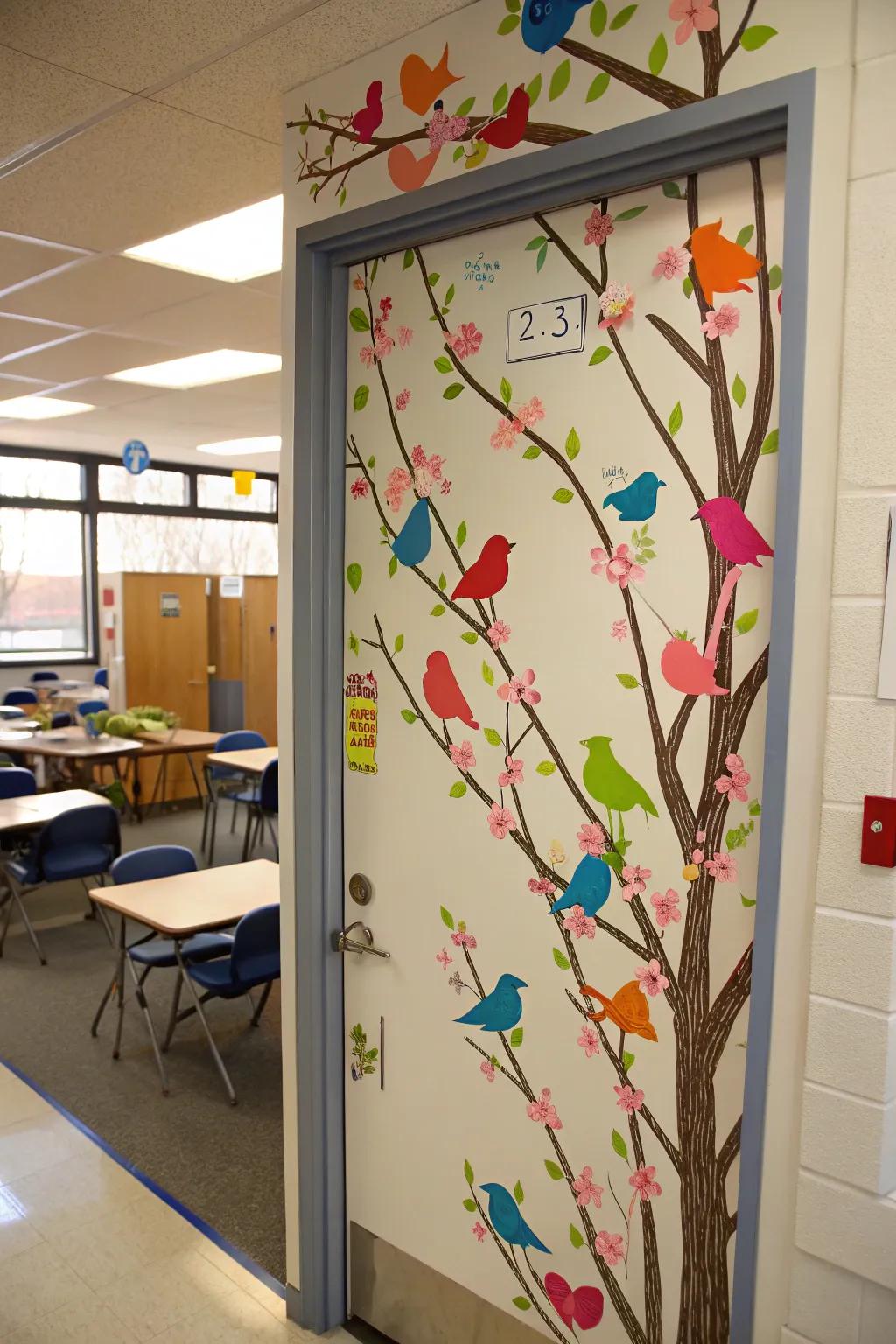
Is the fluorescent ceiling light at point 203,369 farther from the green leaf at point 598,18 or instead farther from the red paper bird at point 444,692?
the green leaf at point 598,18

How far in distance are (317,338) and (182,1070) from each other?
2.92 metres

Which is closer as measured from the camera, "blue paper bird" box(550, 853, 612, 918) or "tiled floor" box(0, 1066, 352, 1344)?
"blue paper bird" box(550, 853, 612, 918)

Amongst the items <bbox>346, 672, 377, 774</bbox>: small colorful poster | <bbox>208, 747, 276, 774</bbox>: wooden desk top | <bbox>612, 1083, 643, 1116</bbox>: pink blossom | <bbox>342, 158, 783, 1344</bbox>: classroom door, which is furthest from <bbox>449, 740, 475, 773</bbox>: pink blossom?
<bbox>208, 747, 276, 774</bbox>: wooden desk top

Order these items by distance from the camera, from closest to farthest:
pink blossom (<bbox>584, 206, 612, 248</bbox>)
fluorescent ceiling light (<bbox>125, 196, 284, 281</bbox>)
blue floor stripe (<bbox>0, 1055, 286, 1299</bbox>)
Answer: pink blossom (<bbox>584, 206, 612, 248</bbox>), blue floor stripe (<bbox>0, 1055, 286, 1299</bbox>), fluorescent ceiling light (<bbox>125, 196, 284, 281</bbox>)

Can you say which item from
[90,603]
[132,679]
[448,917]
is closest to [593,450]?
[448,917]

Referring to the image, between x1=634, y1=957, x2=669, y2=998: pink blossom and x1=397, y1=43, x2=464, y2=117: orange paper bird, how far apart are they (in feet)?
5.64

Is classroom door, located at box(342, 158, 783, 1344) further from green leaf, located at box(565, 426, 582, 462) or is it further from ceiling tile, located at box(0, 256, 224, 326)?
ceiling tile, located at box(0, 256, 224, 326)

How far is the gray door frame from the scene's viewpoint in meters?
1.50

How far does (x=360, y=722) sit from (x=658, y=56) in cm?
143

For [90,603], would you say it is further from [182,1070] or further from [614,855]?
[614,855]

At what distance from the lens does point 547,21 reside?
1751 millimetres

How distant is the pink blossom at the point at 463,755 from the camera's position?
2.07 m

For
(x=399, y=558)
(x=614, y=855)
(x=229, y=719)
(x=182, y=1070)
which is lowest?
(x=182, y=1070)

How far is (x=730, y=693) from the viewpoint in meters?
1.67
